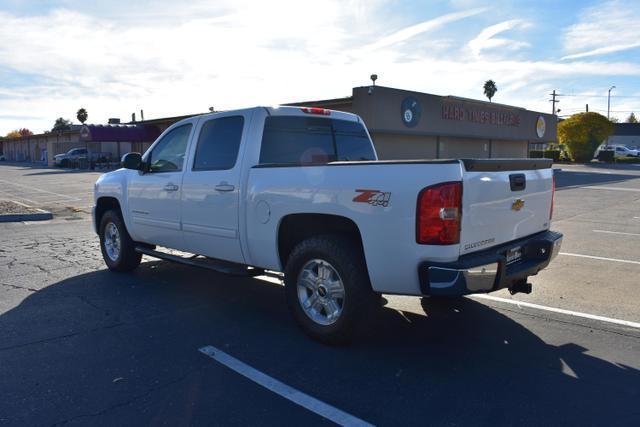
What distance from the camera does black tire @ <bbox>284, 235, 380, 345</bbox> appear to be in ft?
13.8

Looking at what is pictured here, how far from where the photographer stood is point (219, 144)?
561cm

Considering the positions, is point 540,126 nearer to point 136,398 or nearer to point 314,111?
point 314,111

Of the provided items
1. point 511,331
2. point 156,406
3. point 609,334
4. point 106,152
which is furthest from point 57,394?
point 106,152

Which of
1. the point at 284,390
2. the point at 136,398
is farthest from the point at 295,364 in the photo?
the point at 136,398

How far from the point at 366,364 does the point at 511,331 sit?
163 cm

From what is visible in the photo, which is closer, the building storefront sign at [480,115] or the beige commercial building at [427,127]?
the beige commercial building at [427,127]

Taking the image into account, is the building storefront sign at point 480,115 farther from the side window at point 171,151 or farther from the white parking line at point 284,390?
the white parking line at point 284,390

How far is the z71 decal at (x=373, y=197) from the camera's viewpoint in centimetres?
393

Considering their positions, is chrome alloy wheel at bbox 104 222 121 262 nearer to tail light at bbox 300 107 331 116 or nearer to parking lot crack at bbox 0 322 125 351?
parking lot crack at bbox 0 322 125 351

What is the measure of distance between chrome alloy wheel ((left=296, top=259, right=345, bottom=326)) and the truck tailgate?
1134 mm

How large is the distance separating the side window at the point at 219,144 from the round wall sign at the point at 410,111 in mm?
20881

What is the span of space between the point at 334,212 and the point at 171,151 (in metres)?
2.86

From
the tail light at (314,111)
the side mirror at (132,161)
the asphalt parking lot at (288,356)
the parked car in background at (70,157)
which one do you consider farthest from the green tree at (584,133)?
the side mirror at (132,161)

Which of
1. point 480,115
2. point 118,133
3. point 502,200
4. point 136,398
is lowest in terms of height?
point 136,398
